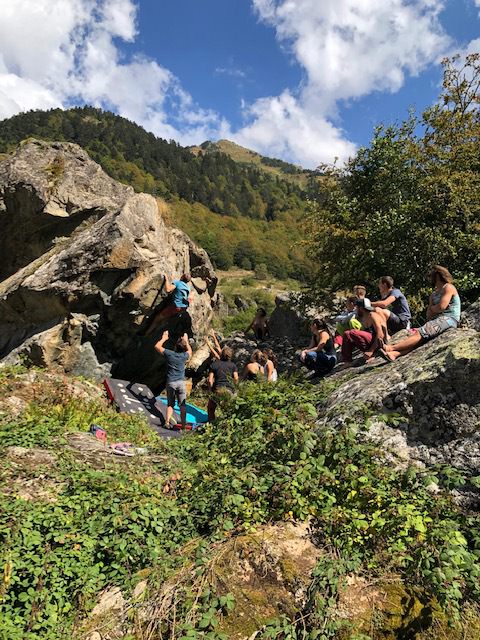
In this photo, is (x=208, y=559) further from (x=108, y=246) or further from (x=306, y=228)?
(x=306, y=228)

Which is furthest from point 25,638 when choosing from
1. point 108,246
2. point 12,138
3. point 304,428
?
point 12,138

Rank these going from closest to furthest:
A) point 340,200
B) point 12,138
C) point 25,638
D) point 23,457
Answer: point 25,638 → point 23,457 → point 340,200 → point 12,138

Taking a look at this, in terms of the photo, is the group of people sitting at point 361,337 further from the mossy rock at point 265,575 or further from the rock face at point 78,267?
the mossy rock at point 265,575

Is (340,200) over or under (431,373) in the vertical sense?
over

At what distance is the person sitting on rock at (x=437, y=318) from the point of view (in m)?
6.81

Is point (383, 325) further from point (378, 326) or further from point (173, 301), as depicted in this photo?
point (173, 301)

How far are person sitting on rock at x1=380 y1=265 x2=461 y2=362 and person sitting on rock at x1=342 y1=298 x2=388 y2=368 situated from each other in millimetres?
439

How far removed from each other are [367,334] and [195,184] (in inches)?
5000

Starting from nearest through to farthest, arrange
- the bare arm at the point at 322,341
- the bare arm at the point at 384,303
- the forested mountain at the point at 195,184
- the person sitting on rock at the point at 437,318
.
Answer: the person sitting on rock at the point at 437,318, the bare arm at the point at 384,303, the bare arm at the point at 322,341, the forested mountain at the point at 195,184

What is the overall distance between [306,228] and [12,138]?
4126 inches

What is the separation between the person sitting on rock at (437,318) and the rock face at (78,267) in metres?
7.33

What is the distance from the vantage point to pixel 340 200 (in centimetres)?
1586

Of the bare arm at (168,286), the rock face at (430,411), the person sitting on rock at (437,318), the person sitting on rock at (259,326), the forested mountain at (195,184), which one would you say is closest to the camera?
the rock face at (430,411)

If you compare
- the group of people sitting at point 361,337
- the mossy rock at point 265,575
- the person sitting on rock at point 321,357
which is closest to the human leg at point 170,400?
the group of people sitting at point 361,337
